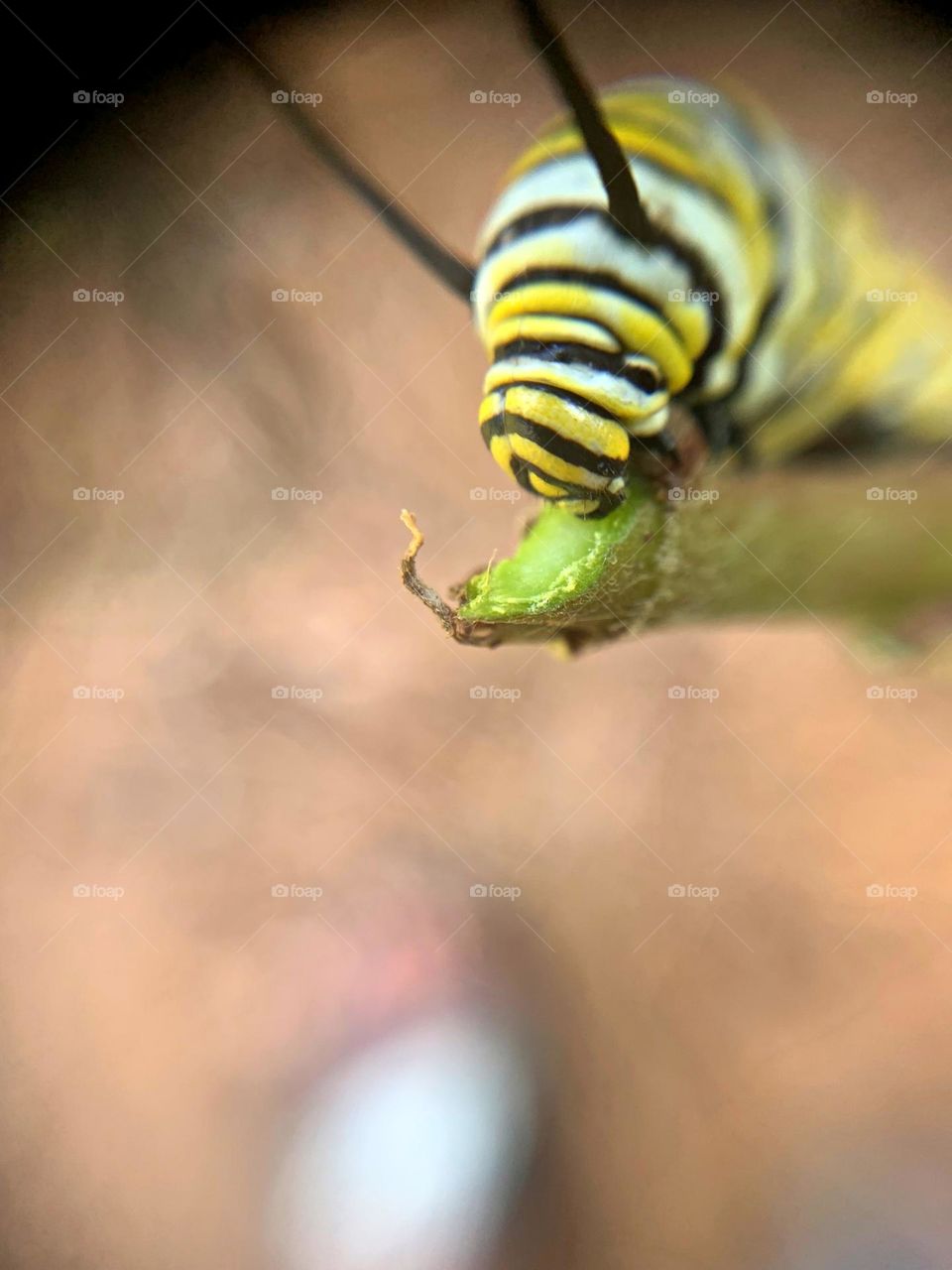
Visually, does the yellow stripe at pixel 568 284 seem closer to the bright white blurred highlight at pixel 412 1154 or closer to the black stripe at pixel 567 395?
the black stripe at pixel 567 395

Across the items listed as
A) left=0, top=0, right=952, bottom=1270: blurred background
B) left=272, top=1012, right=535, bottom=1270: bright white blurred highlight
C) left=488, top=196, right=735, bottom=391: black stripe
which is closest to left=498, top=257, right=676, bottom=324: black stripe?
left=488, top=196, right=735, bottom=391: black stripe

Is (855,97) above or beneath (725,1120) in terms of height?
above

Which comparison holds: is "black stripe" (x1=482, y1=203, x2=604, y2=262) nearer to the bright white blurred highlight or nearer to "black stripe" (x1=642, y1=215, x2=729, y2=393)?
"black stripe" (x1=642, y1=215, x2=729, y2=393)

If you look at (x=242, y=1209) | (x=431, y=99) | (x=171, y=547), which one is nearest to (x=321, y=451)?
(x=171, y=547)

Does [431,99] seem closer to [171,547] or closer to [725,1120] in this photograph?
[171,547]

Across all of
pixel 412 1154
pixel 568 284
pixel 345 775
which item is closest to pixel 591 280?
pixel 568 284

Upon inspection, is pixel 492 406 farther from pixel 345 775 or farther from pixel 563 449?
pixel 345 775
